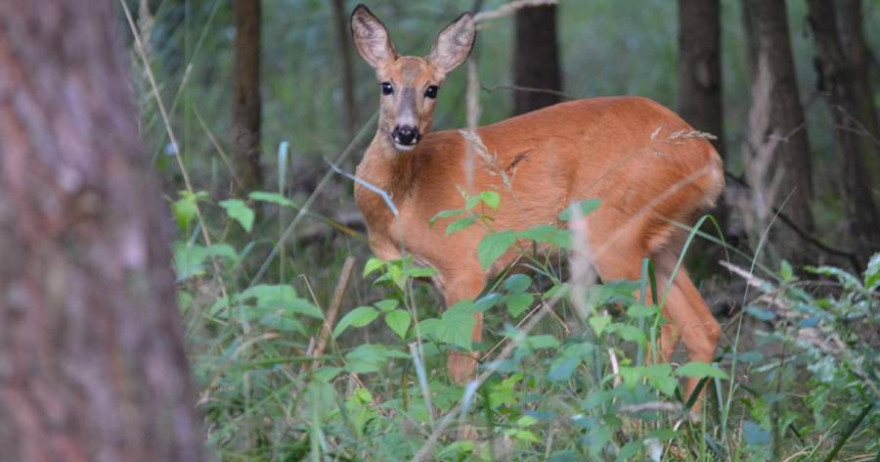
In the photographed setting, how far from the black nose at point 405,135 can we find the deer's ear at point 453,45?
555 mm

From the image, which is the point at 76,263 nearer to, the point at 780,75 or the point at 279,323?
the point at 279,323

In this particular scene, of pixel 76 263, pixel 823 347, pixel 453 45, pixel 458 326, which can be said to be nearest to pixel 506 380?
pixel 458 326

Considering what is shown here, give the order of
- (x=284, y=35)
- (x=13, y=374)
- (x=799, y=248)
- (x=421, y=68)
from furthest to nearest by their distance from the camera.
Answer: (x=284, y=35) < (x=799, y=248) < (x=421, y=68) < (x=13, y=374)

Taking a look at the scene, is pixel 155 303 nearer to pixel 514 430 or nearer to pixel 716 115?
pixel 514 430

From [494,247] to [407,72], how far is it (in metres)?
2.50

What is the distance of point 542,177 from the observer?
6.05 m

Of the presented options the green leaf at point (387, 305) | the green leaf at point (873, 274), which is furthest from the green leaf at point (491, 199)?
the green leaf at point (873, 274)

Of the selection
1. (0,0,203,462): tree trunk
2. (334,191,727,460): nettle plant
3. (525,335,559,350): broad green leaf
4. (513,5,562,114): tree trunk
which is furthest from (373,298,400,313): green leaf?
(513,5,562,114): tree trunk

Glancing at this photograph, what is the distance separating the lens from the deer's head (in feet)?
18.8

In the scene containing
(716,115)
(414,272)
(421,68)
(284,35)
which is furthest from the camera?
(284,35)

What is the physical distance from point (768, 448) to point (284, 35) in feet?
33.5

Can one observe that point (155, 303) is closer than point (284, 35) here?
Yes

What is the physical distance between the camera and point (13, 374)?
1.99 m

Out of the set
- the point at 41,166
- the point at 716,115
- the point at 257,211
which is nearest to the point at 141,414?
the point at 41,166
